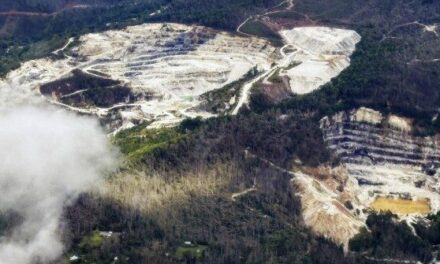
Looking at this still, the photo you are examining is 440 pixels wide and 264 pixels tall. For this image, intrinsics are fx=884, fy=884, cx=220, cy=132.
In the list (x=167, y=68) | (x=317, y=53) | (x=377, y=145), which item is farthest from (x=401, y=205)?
(x=167, y=68)

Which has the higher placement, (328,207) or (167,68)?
(167,68)

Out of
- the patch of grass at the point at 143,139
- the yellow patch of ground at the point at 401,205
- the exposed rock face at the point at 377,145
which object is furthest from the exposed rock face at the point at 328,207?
the patch of grass at the point at 143,139

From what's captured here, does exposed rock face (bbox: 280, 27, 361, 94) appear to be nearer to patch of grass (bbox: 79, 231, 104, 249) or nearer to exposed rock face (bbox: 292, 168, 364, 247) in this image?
exposed rock face (bbox: 292, 168, 364, 247)

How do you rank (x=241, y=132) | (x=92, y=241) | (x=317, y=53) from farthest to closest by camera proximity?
(x=317, y=53) < (x=241, y=132) < (x=92, y=241)

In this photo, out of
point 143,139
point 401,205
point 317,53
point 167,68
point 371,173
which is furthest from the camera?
point 317,53

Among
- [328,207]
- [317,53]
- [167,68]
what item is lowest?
[328,207]

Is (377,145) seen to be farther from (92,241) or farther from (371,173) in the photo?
(92,241)
